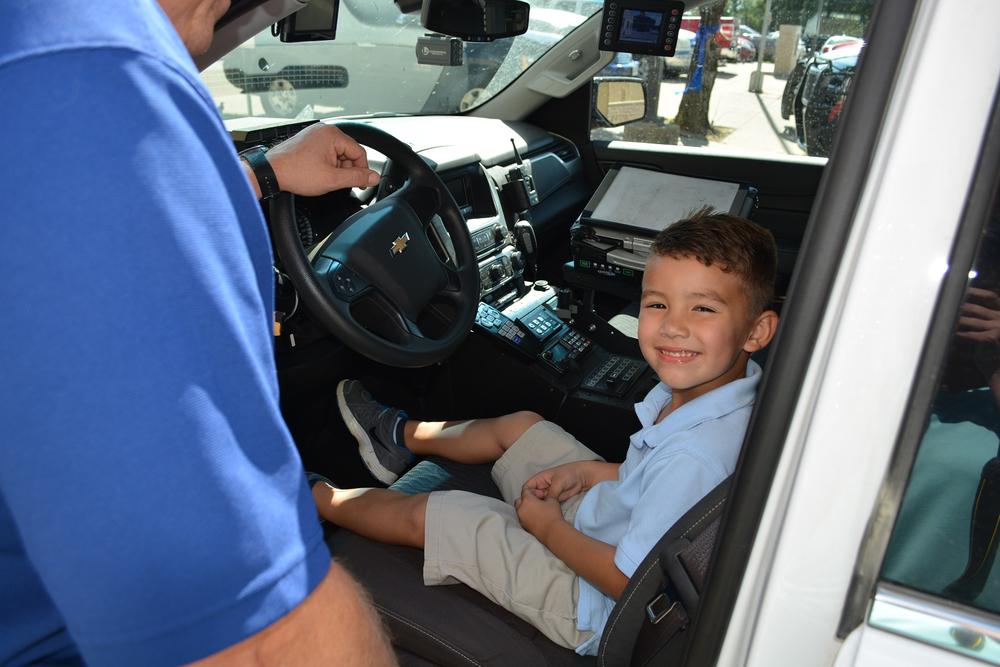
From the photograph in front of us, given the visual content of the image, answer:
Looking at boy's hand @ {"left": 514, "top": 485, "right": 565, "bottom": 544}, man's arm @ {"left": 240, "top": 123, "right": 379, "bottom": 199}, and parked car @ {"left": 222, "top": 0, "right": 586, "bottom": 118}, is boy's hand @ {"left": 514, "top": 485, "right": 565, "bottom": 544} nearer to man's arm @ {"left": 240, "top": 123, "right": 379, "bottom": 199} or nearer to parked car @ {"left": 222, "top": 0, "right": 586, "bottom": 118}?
man's arm @ {"left": 240, "top": 123, "right": 379, "bottom": 199}

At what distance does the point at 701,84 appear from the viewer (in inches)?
217

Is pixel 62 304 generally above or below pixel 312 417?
above

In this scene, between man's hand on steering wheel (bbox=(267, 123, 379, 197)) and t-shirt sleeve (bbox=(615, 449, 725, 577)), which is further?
man's hand on steering wheel (bbox=(267, 123, 379, 197))

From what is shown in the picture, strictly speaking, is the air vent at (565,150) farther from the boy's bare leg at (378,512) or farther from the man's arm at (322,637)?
the man's arm at (322,637)

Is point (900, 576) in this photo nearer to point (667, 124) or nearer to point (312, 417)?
point (312, 417)

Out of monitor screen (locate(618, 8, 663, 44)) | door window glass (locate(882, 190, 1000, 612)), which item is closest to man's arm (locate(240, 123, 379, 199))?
door window glass (locate(882, 190, 1000, 612))

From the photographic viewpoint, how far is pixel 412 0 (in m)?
1.93

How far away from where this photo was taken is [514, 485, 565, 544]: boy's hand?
145 cm

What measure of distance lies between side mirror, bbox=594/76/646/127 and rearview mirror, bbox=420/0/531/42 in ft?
3.67

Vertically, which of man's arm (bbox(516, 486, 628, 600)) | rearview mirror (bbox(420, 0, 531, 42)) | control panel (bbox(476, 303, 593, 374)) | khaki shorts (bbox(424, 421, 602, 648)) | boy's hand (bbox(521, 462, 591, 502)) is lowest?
control panel (bbox(476, 303, 593, 374))

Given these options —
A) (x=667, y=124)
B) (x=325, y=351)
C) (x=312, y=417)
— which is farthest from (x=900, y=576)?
(x=667, y=124)

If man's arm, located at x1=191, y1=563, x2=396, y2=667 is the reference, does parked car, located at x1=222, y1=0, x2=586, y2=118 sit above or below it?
below

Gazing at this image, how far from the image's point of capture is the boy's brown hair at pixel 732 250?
1460 mm

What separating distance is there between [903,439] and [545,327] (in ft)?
5.76
